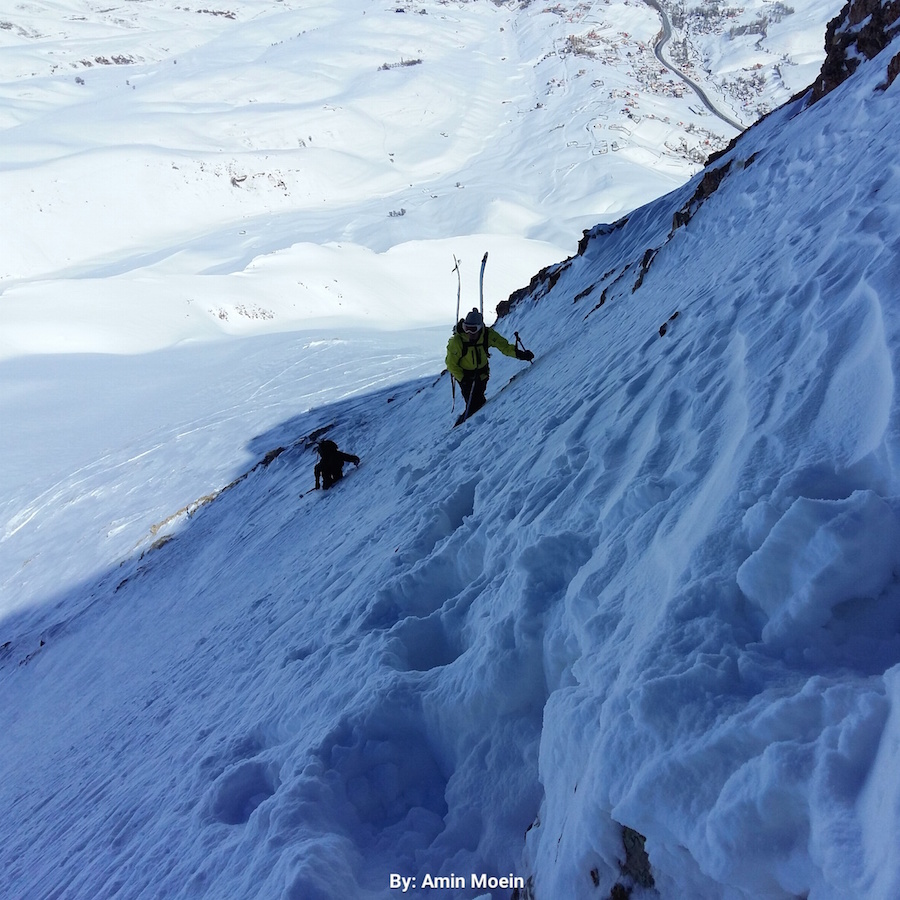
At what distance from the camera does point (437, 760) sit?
3322mm

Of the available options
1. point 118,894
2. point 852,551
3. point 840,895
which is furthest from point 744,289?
point 118,894

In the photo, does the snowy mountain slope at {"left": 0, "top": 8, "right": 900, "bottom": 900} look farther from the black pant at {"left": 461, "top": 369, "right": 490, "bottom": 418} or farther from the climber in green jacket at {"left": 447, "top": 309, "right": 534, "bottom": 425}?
the black pant at {"left": 461, "top": 369, "right": 490, "bottom": 418}

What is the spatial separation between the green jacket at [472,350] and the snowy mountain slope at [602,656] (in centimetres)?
106

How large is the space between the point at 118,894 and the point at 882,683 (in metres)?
3.73

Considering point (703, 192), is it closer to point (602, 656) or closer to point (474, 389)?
point (474, 389)

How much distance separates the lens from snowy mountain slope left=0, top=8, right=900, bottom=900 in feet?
6.48

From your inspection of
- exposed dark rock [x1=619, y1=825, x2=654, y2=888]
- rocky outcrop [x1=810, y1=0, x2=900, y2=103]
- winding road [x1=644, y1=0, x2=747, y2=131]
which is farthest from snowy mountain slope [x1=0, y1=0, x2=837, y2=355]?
exposed dark rock [x1=619, y1=825, x2=654, y2=888]

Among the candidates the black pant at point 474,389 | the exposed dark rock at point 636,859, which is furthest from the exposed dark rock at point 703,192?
the exposed dark rock at point 636,859

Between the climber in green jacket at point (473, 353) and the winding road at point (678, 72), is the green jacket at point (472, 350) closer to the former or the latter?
the climber in green jacket at point (473, 353)

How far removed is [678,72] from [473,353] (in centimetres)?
6302

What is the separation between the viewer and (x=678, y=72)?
58375 millimetres

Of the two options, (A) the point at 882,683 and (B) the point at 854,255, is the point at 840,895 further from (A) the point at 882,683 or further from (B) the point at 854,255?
(B) the point at 854,255

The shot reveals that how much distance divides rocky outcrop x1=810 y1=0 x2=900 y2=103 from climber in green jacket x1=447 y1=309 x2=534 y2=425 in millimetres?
5131

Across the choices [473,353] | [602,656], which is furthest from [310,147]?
[602,656]
